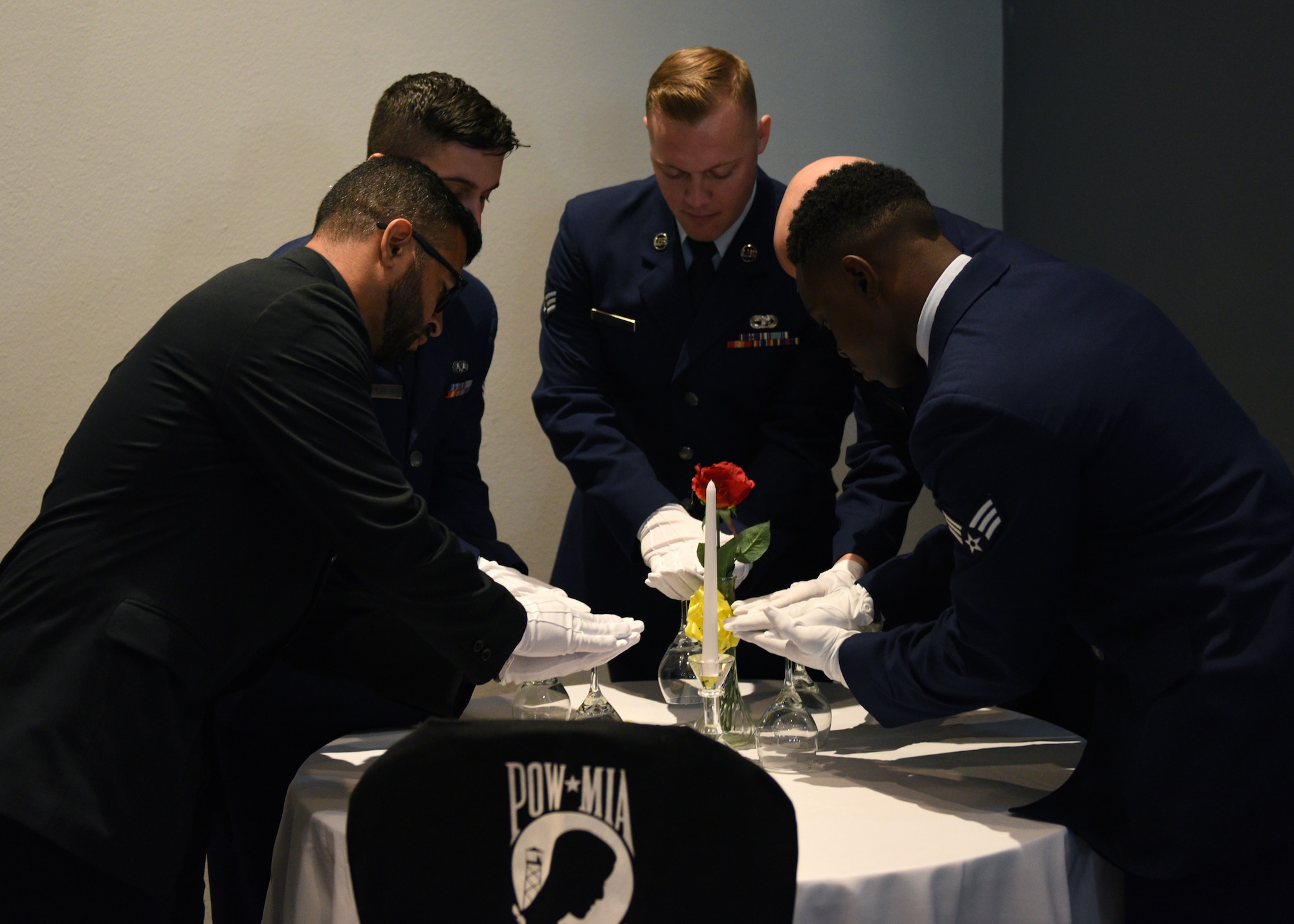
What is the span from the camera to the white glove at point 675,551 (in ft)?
6.41

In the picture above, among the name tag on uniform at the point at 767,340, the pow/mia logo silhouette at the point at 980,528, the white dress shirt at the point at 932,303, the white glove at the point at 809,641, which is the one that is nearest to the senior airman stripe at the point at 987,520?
the pow/mia logo silhouette at the point at 980,528

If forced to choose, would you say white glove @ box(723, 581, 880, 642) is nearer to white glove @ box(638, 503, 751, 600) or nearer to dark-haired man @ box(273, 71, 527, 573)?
white glove @ box(638, 503, 751, 600)

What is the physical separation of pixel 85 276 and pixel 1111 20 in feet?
8.39

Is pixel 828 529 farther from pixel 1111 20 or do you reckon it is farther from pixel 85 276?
pixel 85 276

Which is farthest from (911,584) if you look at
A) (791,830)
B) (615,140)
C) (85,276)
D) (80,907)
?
(85,276)

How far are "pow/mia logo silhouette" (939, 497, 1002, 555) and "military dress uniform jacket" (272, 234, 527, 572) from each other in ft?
3.33

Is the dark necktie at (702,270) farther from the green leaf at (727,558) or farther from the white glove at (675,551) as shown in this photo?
the green leaf at (727,558)

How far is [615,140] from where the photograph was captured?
3.17m

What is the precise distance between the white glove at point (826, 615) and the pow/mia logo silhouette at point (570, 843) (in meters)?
0.73

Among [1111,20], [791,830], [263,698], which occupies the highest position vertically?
[1111,20]

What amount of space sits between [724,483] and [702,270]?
0.86 m

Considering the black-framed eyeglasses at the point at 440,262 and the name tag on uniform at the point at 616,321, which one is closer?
the black-framed eyeglasses at the point at 440,262

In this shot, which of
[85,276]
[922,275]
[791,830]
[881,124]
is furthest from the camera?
[881,124]

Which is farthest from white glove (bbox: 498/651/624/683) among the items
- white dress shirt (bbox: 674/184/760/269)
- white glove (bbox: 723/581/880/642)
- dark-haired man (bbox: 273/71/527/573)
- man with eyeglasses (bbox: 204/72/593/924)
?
white dress shirt (bbox: 674/184/760/269)
